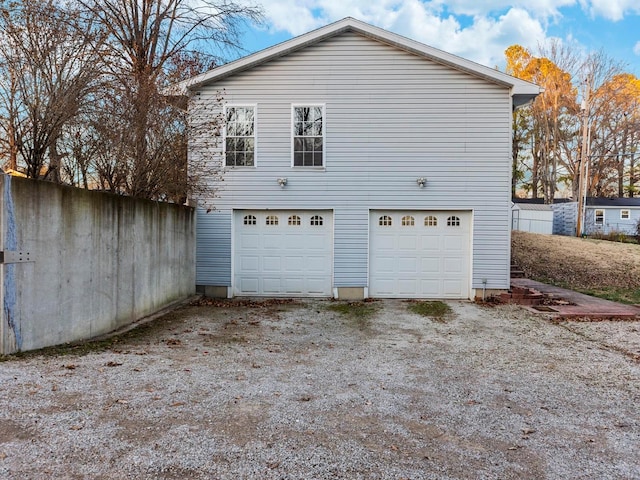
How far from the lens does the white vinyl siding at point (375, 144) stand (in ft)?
29.8

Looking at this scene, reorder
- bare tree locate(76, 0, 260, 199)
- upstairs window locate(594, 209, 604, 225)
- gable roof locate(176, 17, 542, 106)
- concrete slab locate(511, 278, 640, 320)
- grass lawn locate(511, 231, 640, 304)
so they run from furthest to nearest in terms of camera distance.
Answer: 1. upstairs window locate(594, 209, 604, 225)
2. grass lawn locate(511, 231, 640, 304)
3. gable roof locate(176, 17, 542, 106)
4. concrete slab locate(511, 278, 640, 320)
5. bare tree locate(76, 0, 260, 199)

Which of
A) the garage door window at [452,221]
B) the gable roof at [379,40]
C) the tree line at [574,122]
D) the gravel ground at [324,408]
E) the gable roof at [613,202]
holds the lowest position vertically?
the gravel ground at [324,408]

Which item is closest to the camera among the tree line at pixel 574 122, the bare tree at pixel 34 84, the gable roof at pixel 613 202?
the bare tree at pixel 34 84

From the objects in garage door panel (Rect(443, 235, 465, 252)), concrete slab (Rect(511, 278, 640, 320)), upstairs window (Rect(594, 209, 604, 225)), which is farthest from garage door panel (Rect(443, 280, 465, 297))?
upstairs window (Rect(594, 209, 604, 225))

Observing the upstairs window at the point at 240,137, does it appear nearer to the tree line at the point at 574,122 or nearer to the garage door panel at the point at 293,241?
the garage door panel at the point at 293,241

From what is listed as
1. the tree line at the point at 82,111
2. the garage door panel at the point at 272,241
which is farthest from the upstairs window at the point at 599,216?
the tree line at the point at 82,111

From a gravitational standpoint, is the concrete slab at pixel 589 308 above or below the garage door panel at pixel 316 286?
below

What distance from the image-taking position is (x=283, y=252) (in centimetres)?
942

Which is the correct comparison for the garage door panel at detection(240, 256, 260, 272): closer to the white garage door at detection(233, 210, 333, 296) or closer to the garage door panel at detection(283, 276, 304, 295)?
the white garage door at detection(233, 210, 333, 296)

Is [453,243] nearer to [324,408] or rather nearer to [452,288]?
[452,288]

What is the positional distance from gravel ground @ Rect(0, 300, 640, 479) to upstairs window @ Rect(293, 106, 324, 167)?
457 cm

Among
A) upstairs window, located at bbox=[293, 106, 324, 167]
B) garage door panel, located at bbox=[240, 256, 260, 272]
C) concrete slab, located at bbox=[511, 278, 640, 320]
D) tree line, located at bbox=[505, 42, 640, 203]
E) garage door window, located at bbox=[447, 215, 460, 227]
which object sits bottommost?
concrete slab, located at bbox=[511, 278, 640, 320]

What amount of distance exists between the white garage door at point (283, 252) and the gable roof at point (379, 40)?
10.2 ft

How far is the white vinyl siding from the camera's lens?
907cm
